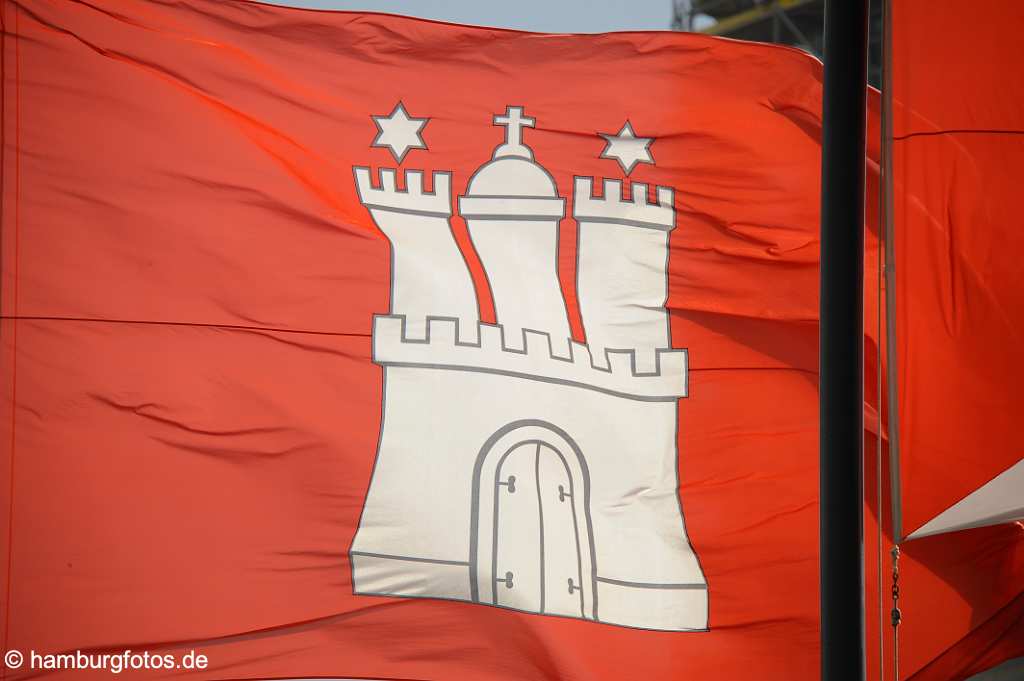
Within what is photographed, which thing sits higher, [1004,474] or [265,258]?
[265,258]

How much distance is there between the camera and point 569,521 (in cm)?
458

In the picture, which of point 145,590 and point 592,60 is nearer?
point 145,590

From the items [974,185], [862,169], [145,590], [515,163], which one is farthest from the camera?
[515,163]

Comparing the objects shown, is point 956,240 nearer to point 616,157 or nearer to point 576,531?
point 616,157

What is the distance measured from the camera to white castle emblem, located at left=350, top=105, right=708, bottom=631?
4.48 m

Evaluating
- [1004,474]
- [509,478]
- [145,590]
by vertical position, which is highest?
[1004,474]

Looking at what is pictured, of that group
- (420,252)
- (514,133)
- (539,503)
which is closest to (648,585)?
(539,503)

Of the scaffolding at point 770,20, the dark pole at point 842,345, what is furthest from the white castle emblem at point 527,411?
the scaffolding at point 770,20

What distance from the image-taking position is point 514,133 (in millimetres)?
4883

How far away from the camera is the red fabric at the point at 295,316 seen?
4.29 m

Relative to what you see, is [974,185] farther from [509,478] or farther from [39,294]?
[39,294]

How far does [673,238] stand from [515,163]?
96 cm

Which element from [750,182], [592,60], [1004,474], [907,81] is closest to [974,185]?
[907,81]

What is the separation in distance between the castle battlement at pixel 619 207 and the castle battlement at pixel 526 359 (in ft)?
2.33
